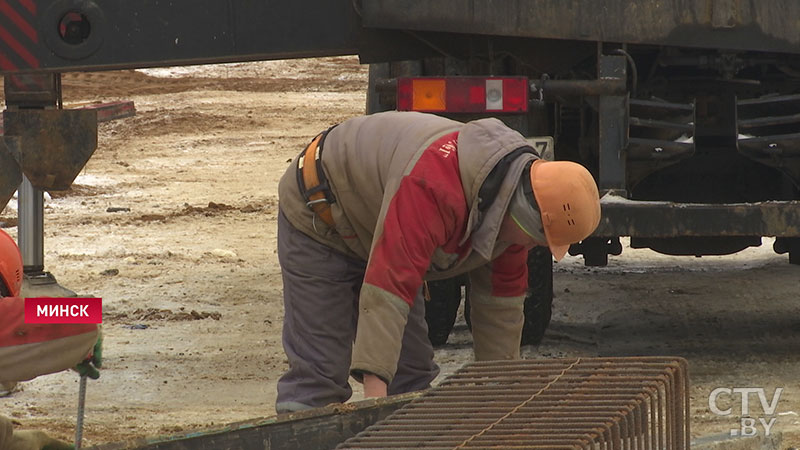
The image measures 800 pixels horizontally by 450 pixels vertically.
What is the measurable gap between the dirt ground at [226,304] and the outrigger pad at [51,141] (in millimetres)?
890

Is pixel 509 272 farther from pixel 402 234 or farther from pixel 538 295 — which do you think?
pixel 538 295

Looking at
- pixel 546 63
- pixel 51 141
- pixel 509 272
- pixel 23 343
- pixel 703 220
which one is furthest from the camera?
pixel 51 141

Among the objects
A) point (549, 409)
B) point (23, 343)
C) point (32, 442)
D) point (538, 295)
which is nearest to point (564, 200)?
point (549, 409)

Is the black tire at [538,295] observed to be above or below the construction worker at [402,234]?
below

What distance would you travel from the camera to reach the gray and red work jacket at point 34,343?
397 centimetres

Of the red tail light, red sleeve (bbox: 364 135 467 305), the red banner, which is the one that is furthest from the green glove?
the red tail light

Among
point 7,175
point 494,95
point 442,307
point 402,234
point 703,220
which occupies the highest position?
point 494,95

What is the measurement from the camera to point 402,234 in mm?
4195

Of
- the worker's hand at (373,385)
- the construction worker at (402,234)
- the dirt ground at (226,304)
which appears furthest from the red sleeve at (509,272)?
the dirt ground at (226,304)

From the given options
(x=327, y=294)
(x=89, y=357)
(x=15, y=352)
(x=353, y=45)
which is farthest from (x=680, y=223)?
(x=15, y=352)

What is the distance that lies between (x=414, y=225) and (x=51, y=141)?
3.43 m

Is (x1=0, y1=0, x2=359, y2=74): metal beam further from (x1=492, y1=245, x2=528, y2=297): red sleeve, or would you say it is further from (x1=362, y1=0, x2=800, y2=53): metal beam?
(x1=492, y1=245, x2=528, y2=297): red sleeve

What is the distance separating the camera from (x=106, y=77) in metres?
21.4

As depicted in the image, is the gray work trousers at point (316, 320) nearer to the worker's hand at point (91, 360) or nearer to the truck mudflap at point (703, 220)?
the worker's hand at point (91, 360)
